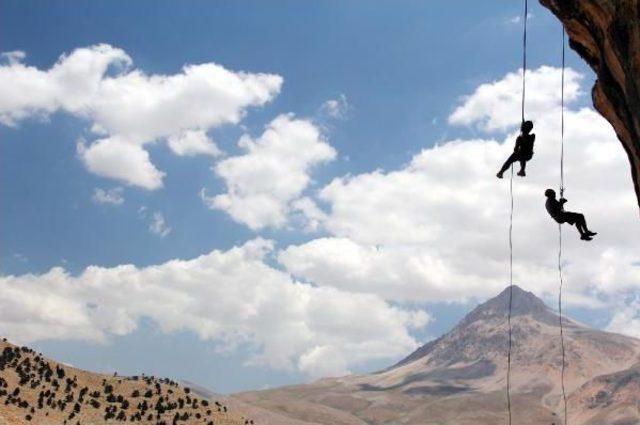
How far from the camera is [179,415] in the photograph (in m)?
68.6

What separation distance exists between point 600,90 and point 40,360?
72534 millimetres

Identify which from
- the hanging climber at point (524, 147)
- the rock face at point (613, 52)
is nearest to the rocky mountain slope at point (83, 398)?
the hanging climber at point (524, 147)

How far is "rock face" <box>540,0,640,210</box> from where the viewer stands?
16750 mm

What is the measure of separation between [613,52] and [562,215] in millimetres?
6181

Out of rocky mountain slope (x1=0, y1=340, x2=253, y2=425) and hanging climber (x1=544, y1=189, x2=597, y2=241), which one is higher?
hanging climber (x1=544, y1=189, x2=597, y2=241)

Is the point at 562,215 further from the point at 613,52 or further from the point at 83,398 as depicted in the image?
the point at 83,398

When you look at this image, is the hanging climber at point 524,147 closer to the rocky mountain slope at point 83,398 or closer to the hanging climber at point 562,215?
the hanging climber at point 562,215

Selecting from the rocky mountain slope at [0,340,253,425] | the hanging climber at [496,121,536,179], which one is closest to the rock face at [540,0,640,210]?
the hanging climber at [496,121,536,179]

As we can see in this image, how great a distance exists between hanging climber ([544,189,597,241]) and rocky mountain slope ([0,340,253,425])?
45.2 metres

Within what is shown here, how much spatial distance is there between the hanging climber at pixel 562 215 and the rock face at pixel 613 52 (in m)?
3.58

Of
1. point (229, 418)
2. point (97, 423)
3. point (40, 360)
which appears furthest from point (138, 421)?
point (40, 360)

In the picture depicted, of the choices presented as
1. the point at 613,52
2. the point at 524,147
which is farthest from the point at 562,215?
the point at 613,52

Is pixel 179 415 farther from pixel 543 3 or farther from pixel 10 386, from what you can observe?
pixel 543 3

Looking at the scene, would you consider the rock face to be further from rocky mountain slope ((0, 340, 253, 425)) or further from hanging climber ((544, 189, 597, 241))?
rocky mountain slope ((0, 340, 253, 425))
